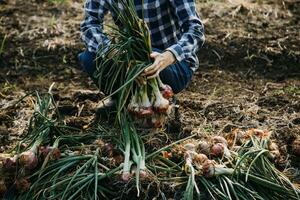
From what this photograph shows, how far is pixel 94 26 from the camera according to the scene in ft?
9.71

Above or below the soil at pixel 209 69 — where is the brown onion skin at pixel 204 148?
above

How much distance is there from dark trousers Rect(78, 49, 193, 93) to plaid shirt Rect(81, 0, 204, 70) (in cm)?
5

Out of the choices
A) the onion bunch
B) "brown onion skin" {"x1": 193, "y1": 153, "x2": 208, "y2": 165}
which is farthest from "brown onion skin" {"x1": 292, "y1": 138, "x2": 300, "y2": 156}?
the onion bunch

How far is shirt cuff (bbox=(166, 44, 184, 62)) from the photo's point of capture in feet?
8.79

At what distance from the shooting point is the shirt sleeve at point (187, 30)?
2.70m

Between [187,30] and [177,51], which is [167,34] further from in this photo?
[177,51]

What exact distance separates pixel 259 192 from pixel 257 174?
0.07 m

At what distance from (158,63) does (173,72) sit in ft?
0.84

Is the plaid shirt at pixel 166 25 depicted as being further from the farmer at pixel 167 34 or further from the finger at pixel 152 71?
the finger at pixel 152 71

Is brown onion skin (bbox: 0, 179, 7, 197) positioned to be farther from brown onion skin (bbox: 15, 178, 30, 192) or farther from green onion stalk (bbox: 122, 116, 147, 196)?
green onion stalk (bbox: 122, 116, 147, 196)

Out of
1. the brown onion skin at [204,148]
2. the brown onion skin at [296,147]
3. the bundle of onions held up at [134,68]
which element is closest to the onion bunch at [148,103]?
the bundle of onions held up at [134,68]

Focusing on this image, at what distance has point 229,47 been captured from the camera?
3.78 m

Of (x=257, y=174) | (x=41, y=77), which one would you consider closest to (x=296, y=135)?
(x=257, y=174)

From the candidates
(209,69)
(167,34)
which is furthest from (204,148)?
(209,69)
